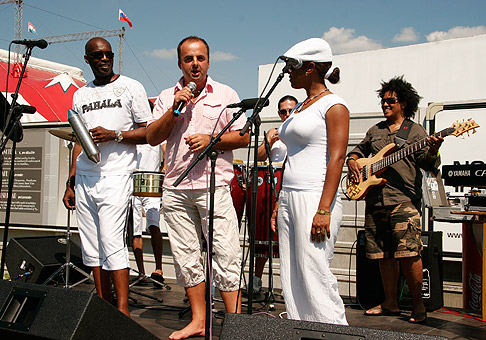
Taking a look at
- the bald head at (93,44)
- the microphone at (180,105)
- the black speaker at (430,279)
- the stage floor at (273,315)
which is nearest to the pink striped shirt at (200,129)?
the microphone at (180,105)

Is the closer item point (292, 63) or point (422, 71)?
point (292, 63)

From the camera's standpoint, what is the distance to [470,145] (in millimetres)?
5316

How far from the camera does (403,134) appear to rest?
4344 millimetres

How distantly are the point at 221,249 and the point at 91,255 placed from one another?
97cm

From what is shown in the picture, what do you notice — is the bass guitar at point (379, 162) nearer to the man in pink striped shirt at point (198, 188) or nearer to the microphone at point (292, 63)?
the man in pink striped shirt at point (198, 188)

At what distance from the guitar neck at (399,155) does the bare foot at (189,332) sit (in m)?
1.99

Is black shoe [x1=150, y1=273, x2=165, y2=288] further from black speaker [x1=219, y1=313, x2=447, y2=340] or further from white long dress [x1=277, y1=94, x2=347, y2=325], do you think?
black speaker [x1=219, y1=313, x2=447, y2=340]

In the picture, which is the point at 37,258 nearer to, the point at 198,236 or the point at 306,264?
the point at 198,236

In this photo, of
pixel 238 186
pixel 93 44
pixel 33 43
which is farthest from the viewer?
pixel 238 186

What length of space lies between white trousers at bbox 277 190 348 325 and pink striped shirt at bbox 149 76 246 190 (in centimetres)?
83

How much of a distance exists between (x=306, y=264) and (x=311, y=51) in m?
1.08

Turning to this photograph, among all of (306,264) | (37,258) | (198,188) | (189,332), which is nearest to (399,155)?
(198,188)

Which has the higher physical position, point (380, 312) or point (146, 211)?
point (146, 211)

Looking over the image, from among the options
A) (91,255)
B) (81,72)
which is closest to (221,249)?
(91,255)
